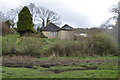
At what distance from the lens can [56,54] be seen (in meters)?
13.1

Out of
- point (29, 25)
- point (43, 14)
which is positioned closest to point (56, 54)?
point (29, 25)

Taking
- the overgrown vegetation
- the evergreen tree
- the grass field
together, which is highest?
the evergreen tree

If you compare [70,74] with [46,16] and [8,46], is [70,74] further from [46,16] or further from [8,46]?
[46,16]

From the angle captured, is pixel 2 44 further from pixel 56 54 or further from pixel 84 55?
pixel 84 55

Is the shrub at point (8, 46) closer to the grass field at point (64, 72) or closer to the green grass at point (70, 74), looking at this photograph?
the grass field at point (64, 72)

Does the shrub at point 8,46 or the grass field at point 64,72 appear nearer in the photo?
the grass field at point 64,72

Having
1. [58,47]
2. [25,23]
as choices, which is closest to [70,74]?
[58,47]

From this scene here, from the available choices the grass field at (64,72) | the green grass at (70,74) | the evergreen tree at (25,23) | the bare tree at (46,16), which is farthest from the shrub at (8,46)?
the bare tree at (46,16)

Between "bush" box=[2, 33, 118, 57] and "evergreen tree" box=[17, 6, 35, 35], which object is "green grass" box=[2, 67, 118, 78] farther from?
"evergreen tree" box=[17, 6, 35, 35]

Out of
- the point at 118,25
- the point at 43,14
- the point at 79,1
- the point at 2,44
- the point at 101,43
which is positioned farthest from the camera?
the point at 43,14

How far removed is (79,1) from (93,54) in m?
4.77

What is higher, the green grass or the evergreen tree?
the evergreen tree

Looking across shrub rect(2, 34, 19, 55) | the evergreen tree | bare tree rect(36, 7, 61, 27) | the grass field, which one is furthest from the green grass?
bare tree rect(36, 7, 61, 27)

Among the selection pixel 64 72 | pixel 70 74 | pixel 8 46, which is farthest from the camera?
pixel 8 46
